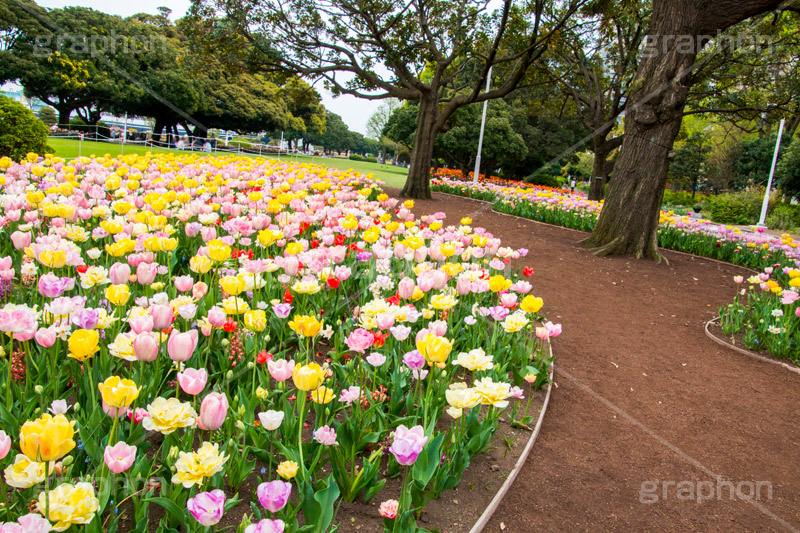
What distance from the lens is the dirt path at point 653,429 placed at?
7.74ft

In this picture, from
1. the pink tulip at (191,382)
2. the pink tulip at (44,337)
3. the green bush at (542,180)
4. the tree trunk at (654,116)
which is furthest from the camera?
the green bush at (542,180)

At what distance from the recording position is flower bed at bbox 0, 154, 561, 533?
1488 mm

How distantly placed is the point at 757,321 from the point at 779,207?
22170 millimetres

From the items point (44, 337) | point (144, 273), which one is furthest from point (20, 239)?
point (44, 337)

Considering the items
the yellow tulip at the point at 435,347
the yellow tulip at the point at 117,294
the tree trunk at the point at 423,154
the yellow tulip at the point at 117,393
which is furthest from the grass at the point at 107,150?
the yellow tulip at the point at 435,347

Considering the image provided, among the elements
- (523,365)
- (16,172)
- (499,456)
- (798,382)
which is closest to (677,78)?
(798,382)

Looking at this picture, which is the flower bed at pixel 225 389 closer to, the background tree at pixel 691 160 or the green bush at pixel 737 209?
the green bush at pixel 737 209

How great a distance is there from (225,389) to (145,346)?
2.12ft

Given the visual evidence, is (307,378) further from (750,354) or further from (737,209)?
(737,209)

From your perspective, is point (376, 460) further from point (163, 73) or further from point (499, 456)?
point (163, 73)

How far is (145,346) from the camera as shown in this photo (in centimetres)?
172

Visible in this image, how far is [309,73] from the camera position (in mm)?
13266

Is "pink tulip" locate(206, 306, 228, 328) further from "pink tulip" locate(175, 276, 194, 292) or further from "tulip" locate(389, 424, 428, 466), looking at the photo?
"tulip" locate(389, 424, 428, 466)

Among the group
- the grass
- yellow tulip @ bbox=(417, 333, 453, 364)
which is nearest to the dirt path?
yellow tulip @ bbox=(417, 333, 453, 364)
